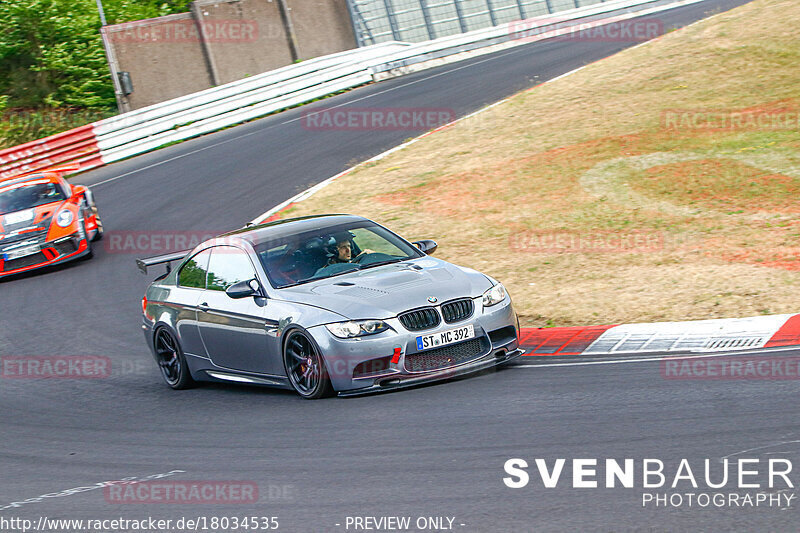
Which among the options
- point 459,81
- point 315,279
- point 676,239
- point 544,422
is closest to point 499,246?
point 676,239

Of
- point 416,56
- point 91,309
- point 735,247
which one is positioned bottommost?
point 735,247

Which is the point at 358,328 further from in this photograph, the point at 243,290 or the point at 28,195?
the point at 28,195

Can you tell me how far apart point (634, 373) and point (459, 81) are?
1959 cm

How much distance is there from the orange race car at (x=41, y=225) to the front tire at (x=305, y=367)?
31.2 feet

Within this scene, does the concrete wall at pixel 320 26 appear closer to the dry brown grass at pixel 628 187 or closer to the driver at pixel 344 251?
the dry brown grass at pixel 628 187

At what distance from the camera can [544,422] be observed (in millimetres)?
6520

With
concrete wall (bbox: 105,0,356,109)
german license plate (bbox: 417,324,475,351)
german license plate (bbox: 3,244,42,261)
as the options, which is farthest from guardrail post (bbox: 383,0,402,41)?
german license plate (bbox: 417,324,475,351)

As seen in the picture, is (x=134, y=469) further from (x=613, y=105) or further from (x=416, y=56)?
(x=416, y=56)

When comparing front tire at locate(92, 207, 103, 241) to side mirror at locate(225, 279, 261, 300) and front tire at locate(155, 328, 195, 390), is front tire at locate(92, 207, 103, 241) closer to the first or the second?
front tire at locate(155, 328, 195, 390)

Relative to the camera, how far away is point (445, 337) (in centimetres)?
771
